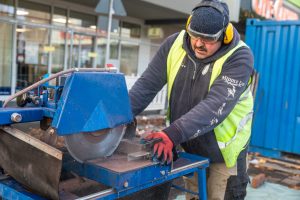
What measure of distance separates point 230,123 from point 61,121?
1.33 meters

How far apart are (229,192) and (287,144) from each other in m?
4.78

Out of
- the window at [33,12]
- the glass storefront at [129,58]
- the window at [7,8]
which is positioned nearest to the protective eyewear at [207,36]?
the window at [7,8]

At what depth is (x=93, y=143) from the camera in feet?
6.23

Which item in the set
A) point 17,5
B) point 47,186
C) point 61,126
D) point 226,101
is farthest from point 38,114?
point 17,5

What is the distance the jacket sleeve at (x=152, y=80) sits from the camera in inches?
104

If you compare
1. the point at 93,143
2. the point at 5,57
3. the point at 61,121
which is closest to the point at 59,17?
→ the point at 5,57

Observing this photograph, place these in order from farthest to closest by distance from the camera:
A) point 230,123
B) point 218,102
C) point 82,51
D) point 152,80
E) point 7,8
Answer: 1. point 82,51
2. point 7,8
3. point 152,80
4. point 230,123
5. point 218,102

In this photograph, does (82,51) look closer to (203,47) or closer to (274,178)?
(274,178)

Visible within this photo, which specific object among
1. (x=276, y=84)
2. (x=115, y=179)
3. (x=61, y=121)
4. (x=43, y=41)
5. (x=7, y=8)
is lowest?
(x=115, y=179)

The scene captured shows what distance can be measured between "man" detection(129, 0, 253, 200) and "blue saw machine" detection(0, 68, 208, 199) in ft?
0.71

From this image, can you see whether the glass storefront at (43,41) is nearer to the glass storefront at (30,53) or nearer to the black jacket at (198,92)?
the glass storefront at (30,53)

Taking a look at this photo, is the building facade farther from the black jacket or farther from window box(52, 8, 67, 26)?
the black jacket

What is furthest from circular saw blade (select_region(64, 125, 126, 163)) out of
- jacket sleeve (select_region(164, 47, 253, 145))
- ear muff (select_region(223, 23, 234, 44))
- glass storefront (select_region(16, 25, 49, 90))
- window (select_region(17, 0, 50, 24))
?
window (select_region(17, 0, 50, 24))

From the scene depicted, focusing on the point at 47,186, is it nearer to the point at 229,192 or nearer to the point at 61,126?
the point at 61,126
